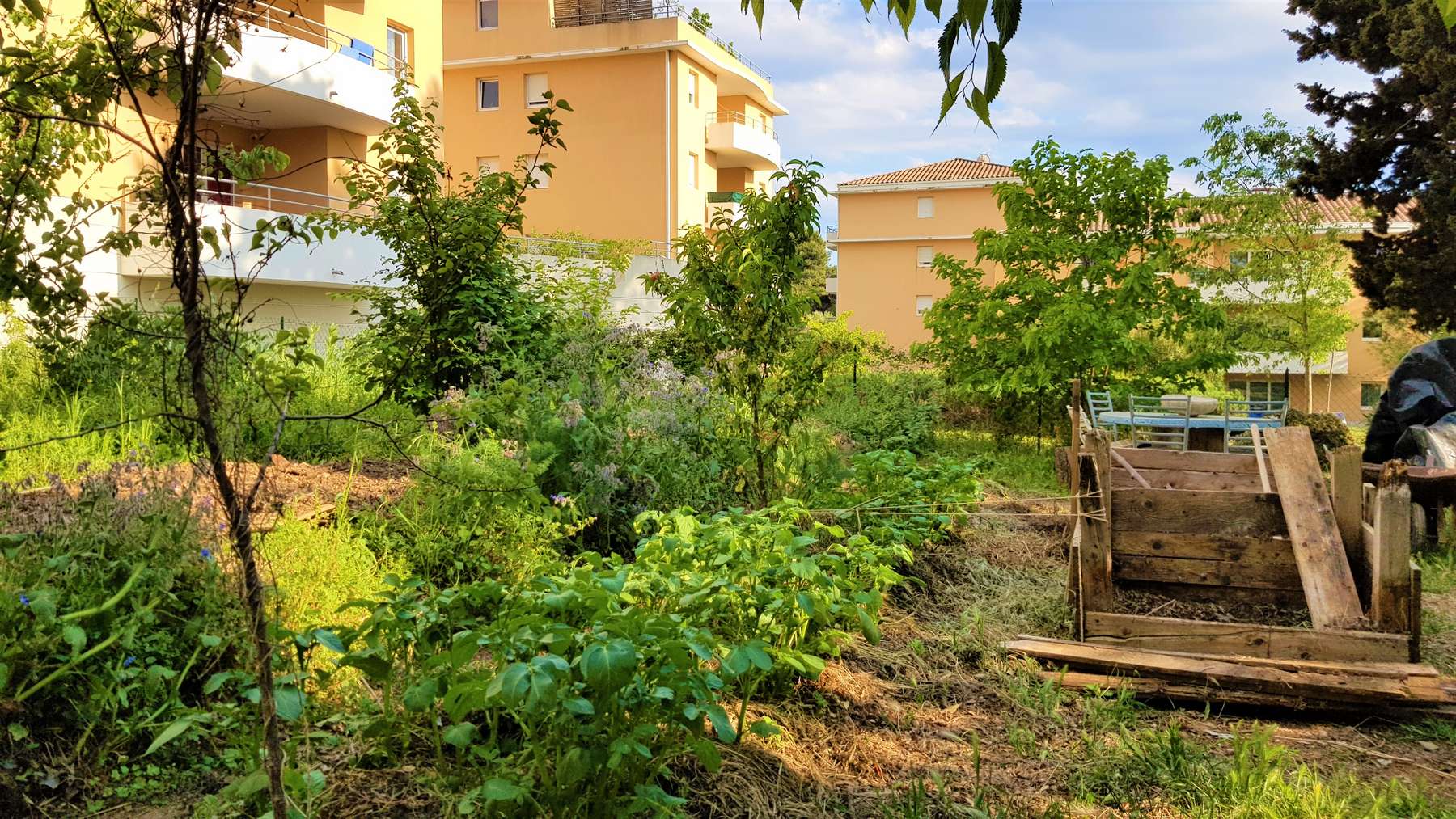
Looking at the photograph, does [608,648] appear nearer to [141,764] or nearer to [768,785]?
[768,785]

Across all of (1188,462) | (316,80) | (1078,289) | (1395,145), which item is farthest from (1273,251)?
(316,80)

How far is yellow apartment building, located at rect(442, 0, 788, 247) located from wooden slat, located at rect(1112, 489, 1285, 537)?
2201 centimetres

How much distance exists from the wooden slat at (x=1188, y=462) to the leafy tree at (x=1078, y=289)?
593 centimetres

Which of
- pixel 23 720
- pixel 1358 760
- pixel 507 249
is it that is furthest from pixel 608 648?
pixel 507 249

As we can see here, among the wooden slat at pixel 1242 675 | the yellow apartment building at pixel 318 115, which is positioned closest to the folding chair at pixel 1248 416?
the wooden slat at pixel 1242 675

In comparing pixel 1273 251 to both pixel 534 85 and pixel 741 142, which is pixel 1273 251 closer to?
pixel 741 142

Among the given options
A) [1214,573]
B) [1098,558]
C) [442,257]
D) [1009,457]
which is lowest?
[1009,457]

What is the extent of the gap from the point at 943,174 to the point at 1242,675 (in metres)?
41.2

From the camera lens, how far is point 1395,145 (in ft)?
54.3

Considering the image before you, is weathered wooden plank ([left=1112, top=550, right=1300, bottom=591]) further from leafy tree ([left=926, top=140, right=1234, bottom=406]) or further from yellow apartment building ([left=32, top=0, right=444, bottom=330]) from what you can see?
yellow apartment building ([left=32, top=0, right=444, bottom=330])

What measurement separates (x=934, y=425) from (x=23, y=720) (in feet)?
44.2

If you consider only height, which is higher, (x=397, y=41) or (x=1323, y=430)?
(x=397, y=41)

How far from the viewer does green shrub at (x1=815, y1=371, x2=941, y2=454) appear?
1128 centimetres

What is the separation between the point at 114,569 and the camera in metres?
3.17
